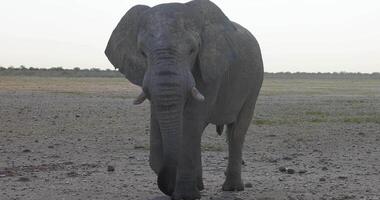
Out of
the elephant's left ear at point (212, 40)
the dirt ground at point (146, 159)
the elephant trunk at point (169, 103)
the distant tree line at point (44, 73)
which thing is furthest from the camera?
the distant tree line at point (44, 73)

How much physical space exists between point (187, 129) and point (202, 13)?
4.62 feet

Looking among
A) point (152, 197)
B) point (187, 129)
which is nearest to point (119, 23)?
point (187, 129)

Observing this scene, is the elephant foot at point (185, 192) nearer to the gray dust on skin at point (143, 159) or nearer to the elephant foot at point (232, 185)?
the gray dust on skin at point (143, 159)

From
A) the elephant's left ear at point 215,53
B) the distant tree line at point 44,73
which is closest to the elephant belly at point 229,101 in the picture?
the elephant's left ear at point 215,53

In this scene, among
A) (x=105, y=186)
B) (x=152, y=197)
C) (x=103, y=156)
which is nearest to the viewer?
(x=152, y=197)

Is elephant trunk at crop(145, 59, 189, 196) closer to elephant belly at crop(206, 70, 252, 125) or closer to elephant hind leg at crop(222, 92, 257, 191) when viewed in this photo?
elephant belly at crop(206, 70, 252, 125)

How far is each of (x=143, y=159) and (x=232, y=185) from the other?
3.23 m

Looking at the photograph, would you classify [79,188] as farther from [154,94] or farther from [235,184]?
[154,94]

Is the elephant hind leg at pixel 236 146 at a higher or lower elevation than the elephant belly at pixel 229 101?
lower

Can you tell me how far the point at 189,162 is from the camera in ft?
27.4

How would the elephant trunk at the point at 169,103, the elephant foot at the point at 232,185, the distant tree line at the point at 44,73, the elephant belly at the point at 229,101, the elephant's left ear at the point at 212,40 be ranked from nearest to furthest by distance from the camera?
the elephant trunk at the point at 169,103 → the elephant's left ear at the point at 212,40 → the elephant belly at the point at 229,101 → the elephant foot at the point at 232,185 → the distant tree line at the point at 44,73

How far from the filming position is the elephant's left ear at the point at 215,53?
326 inches

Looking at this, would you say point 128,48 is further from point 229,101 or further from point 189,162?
point 229,101

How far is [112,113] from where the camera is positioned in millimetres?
24328
